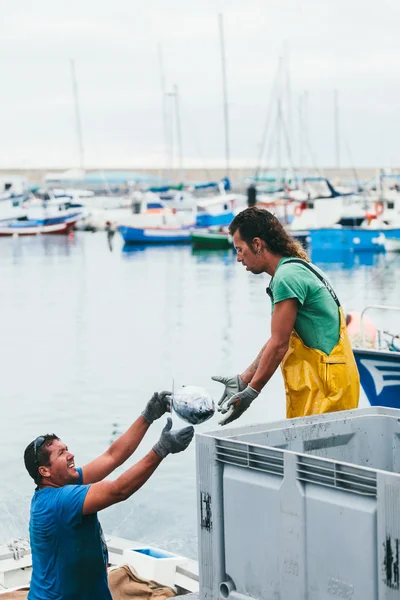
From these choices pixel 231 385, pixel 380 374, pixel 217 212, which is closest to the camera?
pixel 231 385

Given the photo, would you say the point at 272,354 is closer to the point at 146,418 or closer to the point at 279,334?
the point at 279,334

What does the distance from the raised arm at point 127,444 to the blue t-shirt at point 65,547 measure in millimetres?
481

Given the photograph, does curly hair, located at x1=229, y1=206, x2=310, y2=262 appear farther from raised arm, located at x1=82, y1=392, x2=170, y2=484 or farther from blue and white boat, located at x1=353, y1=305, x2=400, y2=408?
blue and white boat, located at x1=353, y1=305, x2=400, y2=408

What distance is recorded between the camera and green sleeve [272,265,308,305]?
4766 mm

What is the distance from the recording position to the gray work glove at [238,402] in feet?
16.0

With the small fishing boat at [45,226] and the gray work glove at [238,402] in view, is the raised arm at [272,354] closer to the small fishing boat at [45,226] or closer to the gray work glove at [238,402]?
the gray work glove at [238,402]

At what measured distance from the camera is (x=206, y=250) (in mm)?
58000

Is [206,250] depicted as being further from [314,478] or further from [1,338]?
[314,478]

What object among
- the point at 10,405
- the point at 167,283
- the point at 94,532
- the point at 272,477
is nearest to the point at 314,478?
the point at 272,477

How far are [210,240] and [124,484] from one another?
177 feet

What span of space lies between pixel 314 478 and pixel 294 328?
1.42m

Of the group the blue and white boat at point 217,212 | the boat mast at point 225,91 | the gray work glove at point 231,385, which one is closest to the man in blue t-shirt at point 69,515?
the gray work glove at point 231,385

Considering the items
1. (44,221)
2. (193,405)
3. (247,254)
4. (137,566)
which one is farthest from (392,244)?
(193,405)

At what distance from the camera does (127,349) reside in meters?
22.4
